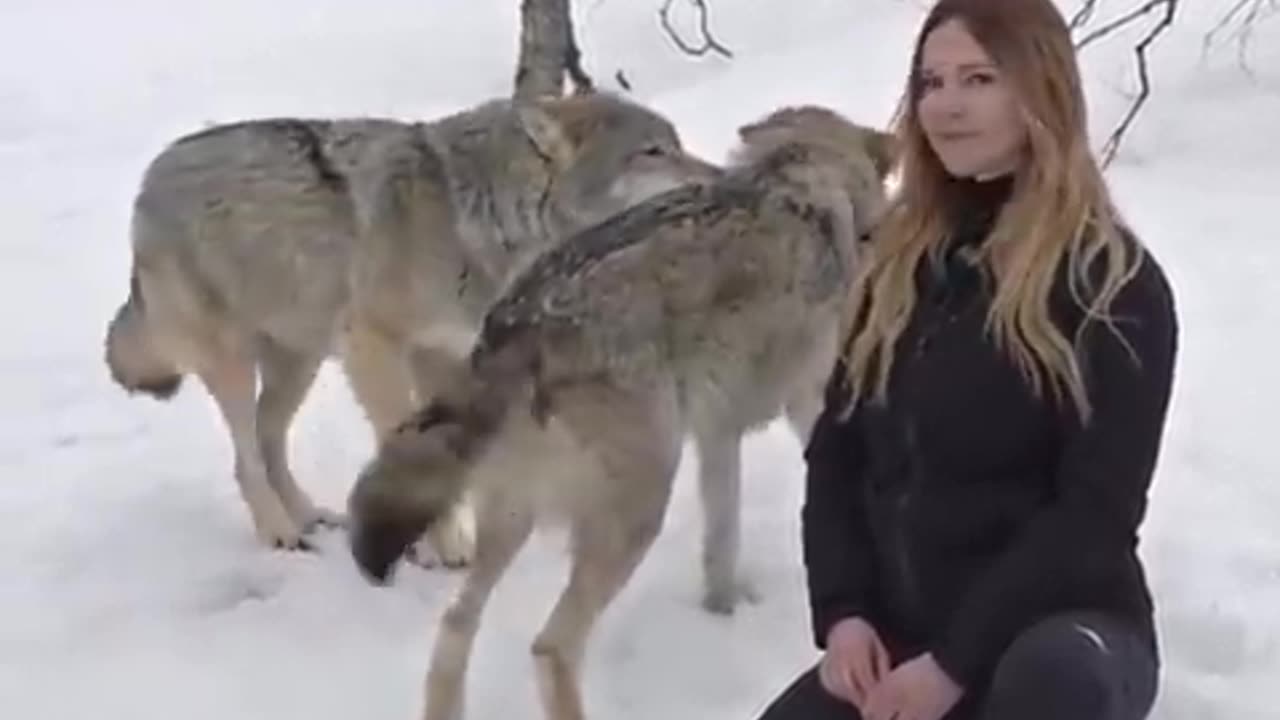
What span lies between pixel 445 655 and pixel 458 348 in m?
1.39

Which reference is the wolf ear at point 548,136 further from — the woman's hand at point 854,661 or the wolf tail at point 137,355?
the woman's hand at point 854,661

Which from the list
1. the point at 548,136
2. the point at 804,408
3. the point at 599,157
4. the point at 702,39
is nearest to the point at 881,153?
the point at 804,408

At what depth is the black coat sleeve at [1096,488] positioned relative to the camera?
315cm

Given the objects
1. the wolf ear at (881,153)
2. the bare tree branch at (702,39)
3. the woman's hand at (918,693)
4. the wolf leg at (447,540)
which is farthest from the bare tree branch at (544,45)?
the woman's hand at (918,693)

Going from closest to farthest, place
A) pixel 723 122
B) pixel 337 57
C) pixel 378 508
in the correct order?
pixel 378 508 < pixel 723 122 < pixel 337 57

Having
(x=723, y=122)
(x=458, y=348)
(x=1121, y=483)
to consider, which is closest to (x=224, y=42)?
(x=723, y=122)

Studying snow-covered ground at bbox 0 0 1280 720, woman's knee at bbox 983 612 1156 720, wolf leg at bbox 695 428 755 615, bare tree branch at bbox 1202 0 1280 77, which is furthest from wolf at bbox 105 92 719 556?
bare tree branch at bbox 1202 0 1280 77

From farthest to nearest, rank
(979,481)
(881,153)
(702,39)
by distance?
(702,39) → (881,153) → (979,481)

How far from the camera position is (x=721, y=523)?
16.8ft

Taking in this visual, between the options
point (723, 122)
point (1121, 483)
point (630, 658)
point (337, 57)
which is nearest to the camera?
point (1121, 483)

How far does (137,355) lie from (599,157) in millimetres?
1403

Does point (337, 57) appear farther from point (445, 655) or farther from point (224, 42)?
point (445, 655)

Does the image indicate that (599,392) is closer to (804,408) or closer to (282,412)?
(804,408)

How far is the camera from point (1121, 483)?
3.18m
